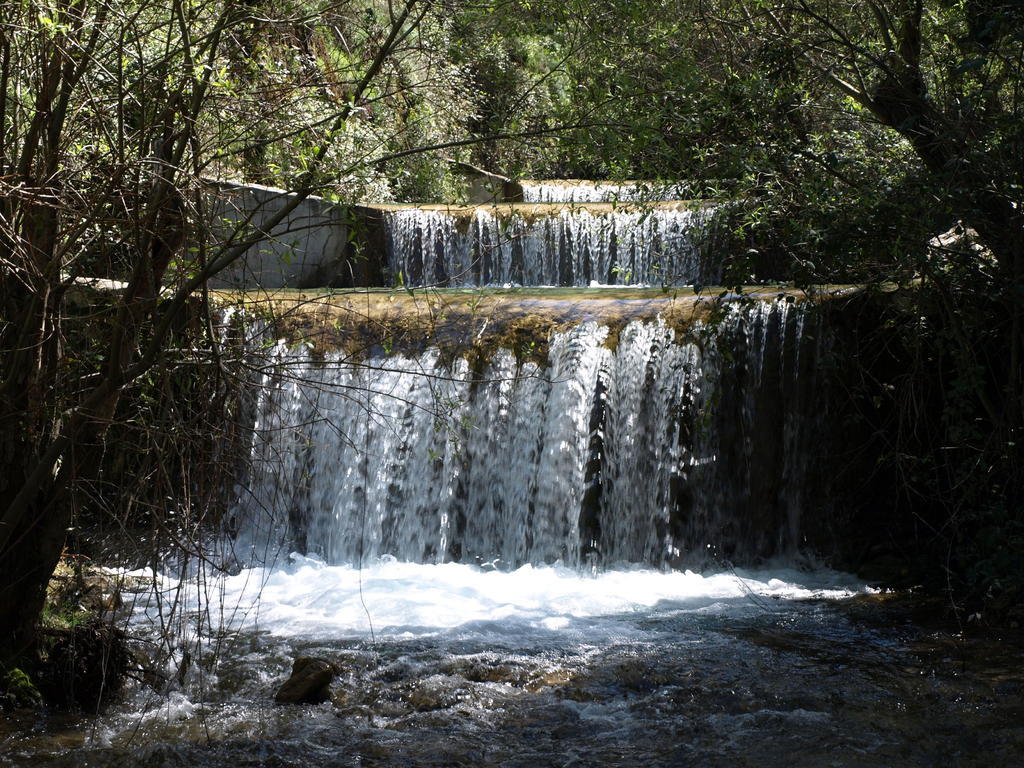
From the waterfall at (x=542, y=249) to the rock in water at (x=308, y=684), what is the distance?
22.3 ft

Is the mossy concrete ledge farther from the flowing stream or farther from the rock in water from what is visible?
the rock in water

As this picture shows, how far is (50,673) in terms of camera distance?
4.87 m

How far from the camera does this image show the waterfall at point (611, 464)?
8.28 metres

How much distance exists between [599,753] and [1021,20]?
4694mm

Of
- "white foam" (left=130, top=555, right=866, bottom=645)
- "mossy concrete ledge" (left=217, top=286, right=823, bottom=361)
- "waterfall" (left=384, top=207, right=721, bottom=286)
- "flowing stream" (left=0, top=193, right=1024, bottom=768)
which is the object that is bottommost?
"white foam" (left=130, top=555, right=866, bottom=645)

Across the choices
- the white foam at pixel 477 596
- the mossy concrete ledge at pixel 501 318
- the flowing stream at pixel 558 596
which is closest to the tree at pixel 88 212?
the flowing stream at pixel 558 596

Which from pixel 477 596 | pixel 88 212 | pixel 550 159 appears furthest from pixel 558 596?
pixel 88 212

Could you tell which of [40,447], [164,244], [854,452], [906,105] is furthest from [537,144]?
[854,452]

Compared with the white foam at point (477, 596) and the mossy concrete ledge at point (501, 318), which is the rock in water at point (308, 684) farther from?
the mossy concrete ledge at point (501, 318)

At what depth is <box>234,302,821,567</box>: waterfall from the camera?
8281mm

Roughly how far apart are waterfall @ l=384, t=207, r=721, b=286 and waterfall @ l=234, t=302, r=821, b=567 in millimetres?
3340

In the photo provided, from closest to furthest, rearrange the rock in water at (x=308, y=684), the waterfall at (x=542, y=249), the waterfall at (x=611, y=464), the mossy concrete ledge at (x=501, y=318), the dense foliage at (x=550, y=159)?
the dense foliage at (x=550, y=159) → the rock in water at (x=308, y=684) → the waterfall at (x=611, y=464) → the mossy concrete ledge at (x=501, y=318) → the waterfall at (x=542, y=249)

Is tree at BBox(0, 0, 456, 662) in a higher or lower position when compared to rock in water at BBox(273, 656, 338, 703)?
higher

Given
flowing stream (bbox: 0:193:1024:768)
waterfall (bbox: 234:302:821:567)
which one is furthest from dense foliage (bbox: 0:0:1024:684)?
waterfall (bbox: 234:302:821:567)
